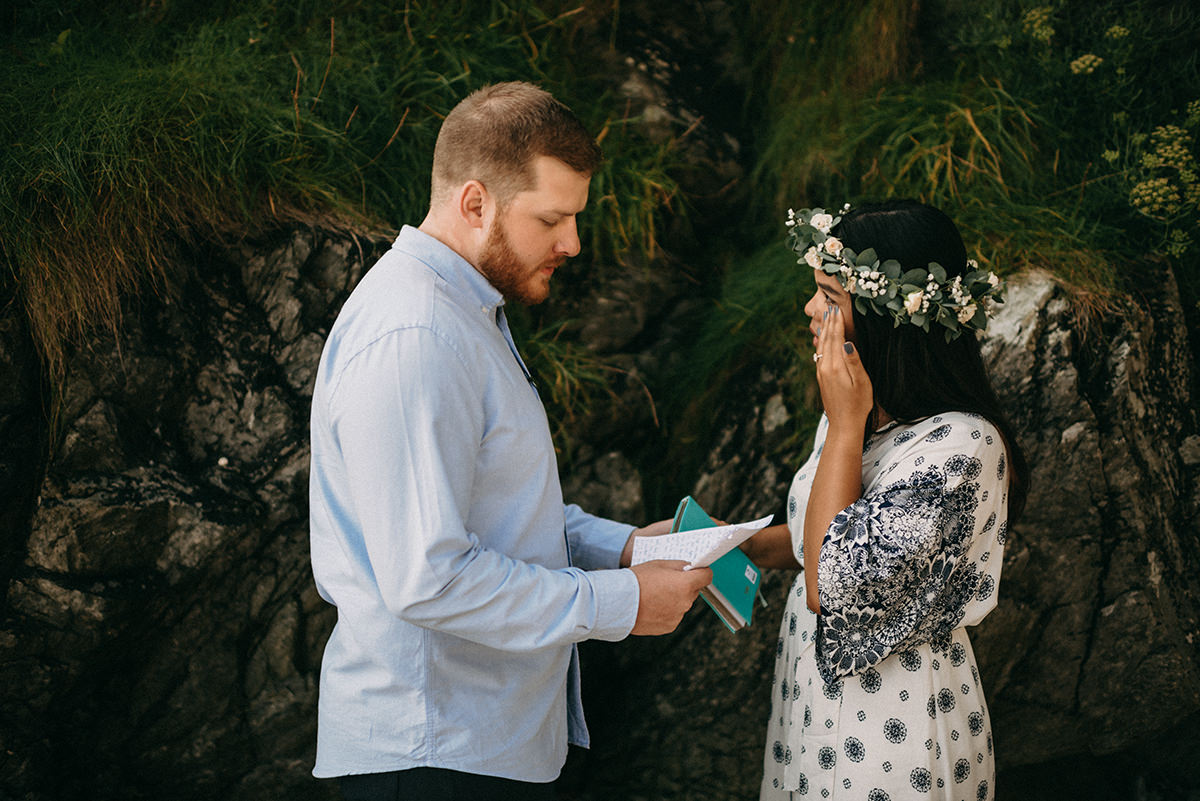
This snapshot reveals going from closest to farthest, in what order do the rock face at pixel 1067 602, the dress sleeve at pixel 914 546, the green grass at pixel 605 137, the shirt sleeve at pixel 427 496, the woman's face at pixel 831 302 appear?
1. the shirt sleeve at pixel 427 496
2. the dress sleeve at pixel 914 546
3. the woman's face at pixel 831 302
4. the green grass at pixel 605 137
5. the rock face at pixel 1067 602

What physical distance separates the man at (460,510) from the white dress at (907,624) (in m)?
0.40

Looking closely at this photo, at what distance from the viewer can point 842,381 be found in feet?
7.00

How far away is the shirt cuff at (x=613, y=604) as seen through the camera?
1801mm

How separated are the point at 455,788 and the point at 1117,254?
2.92 m

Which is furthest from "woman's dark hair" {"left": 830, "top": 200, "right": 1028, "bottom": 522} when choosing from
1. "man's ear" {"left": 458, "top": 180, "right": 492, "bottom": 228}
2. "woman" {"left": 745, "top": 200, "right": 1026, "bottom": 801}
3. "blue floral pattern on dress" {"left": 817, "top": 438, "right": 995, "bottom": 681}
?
"man's ear" {"left": 458, "top": 180, "right": 492, "bottom": 228}

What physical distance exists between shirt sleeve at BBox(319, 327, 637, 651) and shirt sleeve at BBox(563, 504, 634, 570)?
60 cm

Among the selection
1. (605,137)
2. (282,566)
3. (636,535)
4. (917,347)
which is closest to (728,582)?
(636,535)

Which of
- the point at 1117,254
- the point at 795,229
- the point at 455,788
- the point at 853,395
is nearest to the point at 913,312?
the point at 853,395

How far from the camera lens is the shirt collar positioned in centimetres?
189

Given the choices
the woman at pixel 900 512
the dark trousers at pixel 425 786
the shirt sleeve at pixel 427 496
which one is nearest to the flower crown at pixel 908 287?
the woman at pixel 900 512

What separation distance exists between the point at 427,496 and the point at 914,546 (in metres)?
1.08

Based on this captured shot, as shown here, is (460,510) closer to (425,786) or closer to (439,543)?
(439,543)

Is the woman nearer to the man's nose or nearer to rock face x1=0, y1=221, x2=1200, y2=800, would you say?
the man's nose

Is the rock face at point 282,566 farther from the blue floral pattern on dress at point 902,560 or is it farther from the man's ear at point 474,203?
the man's ear at point 474,203
